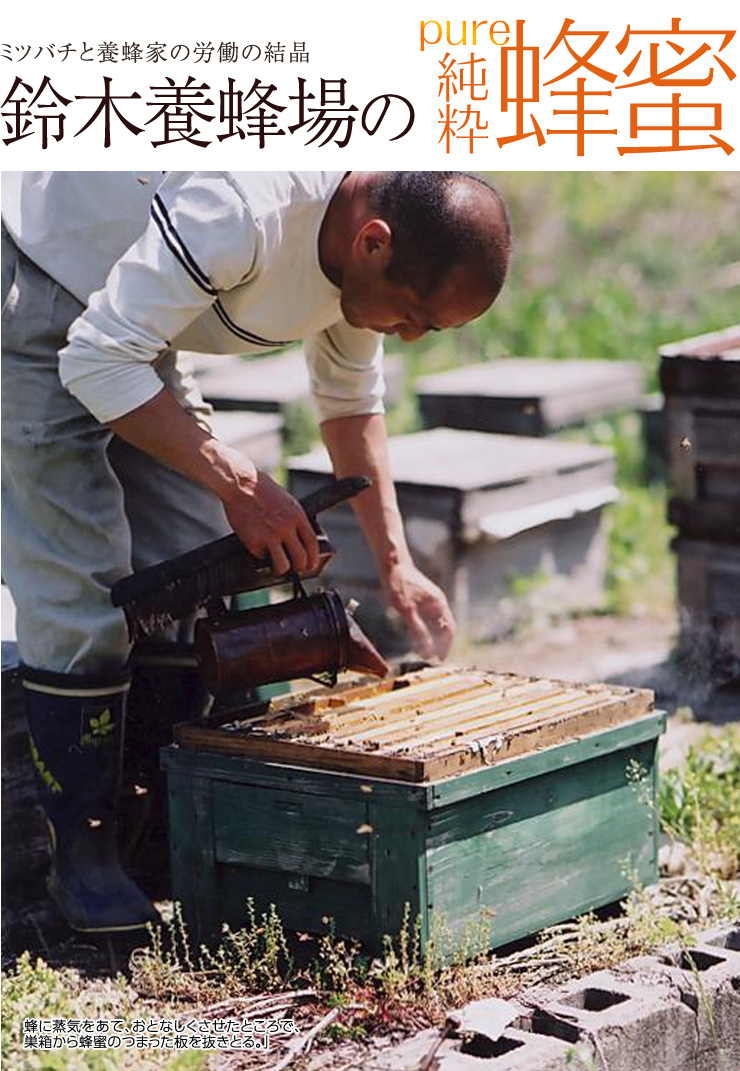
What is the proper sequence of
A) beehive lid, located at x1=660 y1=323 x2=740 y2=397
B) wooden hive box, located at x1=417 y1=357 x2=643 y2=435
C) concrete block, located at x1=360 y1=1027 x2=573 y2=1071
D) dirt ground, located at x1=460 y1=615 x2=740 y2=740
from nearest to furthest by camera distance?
concrete block, located at x1=360 y1=1027 x2=573 y2=1071 → beehive lid, located at x1=660 y1=323 x2=740 y2=397 → dirt ground, located at x1=460 y1=615 x2=740 y2=740 → wooden hive box, located at x1=417 y1=357 x2=643 y2=435

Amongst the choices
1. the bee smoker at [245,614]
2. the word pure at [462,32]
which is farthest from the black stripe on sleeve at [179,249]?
the word pure at [462,32]

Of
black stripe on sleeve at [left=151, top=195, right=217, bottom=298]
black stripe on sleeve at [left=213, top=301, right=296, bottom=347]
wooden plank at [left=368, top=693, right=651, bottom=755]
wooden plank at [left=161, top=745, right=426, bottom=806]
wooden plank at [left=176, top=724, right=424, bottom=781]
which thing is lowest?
wooden plank at [left=161, top=745, right=426, bottom=806]

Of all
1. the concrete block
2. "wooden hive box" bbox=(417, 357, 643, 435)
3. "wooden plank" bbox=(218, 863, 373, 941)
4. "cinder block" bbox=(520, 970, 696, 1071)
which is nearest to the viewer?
the concrete block

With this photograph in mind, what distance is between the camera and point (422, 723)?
137 inches

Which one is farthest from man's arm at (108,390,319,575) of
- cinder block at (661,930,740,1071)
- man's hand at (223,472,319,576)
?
cinder block at (661,930,740,1071)

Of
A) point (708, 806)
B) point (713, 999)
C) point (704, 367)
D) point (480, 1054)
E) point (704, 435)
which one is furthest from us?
point (704, 435)

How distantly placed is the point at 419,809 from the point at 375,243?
108 centimetres

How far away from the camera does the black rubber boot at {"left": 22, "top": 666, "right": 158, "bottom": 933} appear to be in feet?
12.2

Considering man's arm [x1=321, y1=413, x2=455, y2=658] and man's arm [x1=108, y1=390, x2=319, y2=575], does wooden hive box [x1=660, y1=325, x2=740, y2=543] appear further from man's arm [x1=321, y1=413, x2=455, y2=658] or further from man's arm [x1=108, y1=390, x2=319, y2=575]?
man's arm [x1=108, y1=390, x2=319, y2=575]

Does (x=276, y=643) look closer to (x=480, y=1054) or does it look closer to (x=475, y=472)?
(x=480, y=1054)

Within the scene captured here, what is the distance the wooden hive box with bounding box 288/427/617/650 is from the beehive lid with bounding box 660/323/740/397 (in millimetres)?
705

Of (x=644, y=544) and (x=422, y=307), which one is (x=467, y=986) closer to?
(x=422, y=307)

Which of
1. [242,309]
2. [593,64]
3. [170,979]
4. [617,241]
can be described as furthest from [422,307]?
[617,241]

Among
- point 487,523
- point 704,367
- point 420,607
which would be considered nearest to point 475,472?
point 487,523
